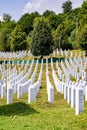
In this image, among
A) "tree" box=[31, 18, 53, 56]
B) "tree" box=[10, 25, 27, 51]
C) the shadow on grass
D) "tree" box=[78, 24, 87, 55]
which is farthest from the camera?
"tree" box=[10, 25, 27, 51]

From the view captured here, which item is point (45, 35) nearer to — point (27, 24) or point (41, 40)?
point (41, 40)

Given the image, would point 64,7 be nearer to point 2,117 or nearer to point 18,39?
point 18,39

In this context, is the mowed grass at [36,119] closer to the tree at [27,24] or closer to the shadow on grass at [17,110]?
the shadow on grass at [17,110]

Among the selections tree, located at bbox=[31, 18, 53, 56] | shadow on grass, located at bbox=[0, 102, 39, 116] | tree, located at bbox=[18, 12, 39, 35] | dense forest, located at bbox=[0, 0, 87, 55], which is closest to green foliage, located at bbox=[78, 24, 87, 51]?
dense forest, located at bbox=[0, 0, 87, 55]

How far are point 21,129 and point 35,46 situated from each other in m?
43.7

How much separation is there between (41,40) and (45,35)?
3.68ft

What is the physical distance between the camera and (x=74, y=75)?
29.6 m

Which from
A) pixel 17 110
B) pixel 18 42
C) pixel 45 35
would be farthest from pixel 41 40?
pixel 17 110

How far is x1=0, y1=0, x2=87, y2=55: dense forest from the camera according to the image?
172ft

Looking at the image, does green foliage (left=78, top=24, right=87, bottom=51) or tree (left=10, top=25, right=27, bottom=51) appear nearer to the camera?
green foliage (left=78, top=24, right=87, bottom=51)

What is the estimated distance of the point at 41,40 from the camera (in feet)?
171

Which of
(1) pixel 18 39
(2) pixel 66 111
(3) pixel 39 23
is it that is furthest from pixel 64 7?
(2) pixel 66 111

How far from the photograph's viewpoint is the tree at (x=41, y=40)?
2040 inches

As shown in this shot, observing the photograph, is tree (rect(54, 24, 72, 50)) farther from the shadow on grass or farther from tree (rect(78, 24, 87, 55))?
the shadow on grass
